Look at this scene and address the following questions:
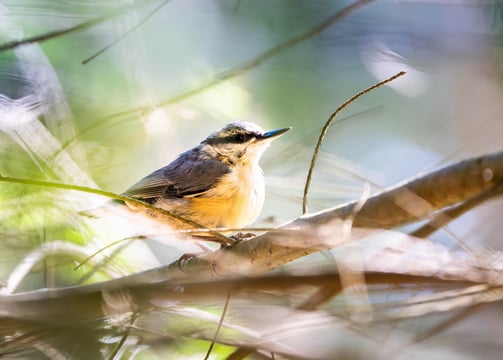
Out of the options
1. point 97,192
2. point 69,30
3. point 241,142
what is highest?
point 69,30

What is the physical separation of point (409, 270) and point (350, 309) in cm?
31

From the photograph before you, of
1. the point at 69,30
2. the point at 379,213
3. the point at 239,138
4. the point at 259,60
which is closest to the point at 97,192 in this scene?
Answer: the point at 379,213

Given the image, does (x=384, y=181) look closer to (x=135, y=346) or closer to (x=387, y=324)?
(x=387, y=324)

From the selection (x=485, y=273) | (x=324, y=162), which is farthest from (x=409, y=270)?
(x=324, y=162)

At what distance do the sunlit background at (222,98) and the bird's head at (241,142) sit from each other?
0.20 ft

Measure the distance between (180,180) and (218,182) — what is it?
20cm

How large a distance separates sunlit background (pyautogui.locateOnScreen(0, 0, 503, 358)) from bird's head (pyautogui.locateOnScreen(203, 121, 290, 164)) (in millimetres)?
59

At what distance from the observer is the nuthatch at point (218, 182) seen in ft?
8.39

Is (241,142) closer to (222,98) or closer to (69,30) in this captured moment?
(222,98)

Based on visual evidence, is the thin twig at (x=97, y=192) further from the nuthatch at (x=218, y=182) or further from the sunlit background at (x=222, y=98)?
the nuthatch at (x=218, y=182)

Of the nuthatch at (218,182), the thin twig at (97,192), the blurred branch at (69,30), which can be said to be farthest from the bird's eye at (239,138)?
the thin twig at (97,192)

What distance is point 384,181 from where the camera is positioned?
2357 millimetres

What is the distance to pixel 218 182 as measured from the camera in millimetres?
2645

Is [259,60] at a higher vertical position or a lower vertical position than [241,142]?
higher
